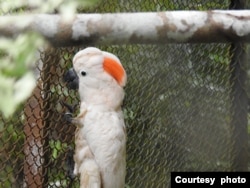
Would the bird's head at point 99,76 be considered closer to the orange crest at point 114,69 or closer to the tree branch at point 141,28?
the orange crest at point 114,69

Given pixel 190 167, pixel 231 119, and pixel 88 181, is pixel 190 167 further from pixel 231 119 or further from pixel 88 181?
pixel 88 181

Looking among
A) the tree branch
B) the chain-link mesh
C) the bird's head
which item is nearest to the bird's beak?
the bird's head

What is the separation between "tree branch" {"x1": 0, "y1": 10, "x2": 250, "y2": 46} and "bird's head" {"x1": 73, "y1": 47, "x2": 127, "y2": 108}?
202 millimetres

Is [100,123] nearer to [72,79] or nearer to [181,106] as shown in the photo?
[72,79]

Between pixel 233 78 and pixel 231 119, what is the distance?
0.39 ft

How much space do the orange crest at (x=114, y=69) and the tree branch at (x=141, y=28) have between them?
204 mm

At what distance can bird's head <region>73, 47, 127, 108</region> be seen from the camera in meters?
0.85

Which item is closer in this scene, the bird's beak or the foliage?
the foliage

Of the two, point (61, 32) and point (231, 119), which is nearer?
point (61, 32)

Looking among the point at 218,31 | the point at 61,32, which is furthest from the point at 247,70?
the point at 61,32

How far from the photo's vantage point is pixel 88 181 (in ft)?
2.74

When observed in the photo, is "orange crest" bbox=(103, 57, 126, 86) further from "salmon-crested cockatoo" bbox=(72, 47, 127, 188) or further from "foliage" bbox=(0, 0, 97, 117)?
"foliage" bbox=(0, 0, 97, 117)

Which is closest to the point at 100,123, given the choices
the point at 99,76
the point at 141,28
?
the point at 99,76

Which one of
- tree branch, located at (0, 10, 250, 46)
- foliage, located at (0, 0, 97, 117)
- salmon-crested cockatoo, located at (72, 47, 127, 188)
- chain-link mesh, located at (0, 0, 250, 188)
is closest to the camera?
foliage, located at (0, 0, 97, 117)
